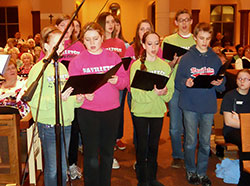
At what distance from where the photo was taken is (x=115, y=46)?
3.90 metres

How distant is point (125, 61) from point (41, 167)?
60.7 inches

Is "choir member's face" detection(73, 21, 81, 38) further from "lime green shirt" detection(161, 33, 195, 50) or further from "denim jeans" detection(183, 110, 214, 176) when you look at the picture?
"denim jeans" detection(183, 110, 214, 176)

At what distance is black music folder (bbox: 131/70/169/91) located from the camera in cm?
270

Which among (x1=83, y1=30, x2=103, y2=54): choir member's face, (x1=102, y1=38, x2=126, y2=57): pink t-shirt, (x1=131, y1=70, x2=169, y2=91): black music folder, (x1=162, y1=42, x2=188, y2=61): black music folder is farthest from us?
(x1=102, y1=38, x2=126, y2=57): pink t-shirt

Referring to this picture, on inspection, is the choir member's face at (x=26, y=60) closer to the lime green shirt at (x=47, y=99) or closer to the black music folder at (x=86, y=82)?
the lime green shirt at (x=47, y=99)

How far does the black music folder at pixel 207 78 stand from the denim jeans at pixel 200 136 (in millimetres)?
286

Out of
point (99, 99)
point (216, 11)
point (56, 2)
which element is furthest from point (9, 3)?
point (99, 99)

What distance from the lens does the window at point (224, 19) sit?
49.4 feet

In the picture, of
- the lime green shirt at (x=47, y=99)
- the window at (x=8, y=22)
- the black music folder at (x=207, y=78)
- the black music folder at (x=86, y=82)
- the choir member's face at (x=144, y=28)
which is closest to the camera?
the black music folder at (x=86, y=82)

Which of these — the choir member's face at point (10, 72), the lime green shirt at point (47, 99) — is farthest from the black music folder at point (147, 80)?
the choir member's face at point (10, 72)

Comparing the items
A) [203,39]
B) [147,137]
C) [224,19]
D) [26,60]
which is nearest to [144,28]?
[203,39]

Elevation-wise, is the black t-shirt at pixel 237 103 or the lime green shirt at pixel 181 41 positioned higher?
the lime green shirt at pixel 181 41

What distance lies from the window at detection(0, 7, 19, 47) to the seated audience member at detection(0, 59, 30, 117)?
12.6 m

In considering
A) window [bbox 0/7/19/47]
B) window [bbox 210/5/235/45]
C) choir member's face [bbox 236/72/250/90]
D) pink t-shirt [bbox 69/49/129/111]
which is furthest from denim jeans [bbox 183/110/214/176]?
window [bbox 0/7/19/47]
